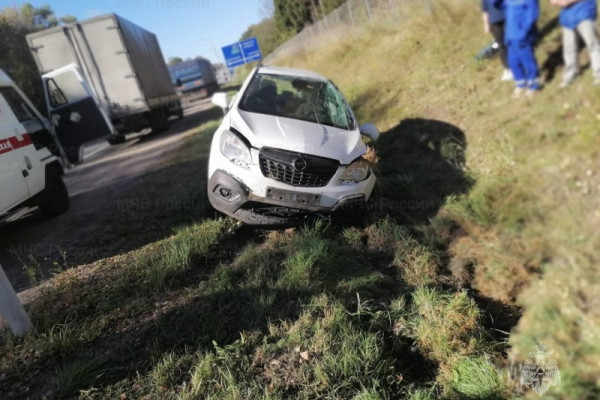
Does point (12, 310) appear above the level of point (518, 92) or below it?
below

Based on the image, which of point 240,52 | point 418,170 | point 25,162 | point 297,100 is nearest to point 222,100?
point 297,100

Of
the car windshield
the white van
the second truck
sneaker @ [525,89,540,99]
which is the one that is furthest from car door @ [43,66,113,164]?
sneaker @ [525,89,540,99]

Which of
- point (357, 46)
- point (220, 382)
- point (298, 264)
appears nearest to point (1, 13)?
point (357, 46)

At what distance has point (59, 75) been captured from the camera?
6.68 metres

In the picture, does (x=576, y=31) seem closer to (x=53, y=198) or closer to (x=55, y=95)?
(x=53, y=198)

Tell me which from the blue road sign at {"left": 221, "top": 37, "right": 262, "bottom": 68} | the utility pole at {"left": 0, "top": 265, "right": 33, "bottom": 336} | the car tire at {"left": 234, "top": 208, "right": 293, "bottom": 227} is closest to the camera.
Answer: the utility pole at {"left": 0, "top": 265, "right": 33, "bottom": 336}

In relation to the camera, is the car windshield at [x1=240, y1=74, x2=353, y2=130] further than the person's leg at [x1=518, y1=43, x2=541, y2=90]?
Yes

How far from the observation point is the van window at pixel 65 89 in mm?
6586

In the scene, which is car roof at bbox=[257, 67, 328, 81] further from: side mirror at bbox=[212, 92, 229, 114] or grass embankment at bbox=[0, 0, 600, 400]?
grass embankment at bbox=[0, 0, 600, 400]

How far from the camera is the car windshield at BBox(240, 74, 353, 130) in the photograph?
14.9ft

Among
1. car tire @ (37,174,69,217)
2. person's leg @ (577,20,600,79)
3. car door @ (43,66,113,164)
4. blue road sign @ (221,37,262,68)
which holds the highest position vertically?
blue road sign @ (221,37,262,68)

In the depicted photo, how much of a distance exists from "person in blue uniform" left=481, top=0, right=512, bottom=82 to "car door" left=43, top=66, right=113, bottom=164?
6331mm

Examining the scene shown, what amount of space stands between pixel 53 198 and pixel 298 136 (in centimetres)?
397

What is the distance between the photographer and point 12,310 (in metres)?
2.75
